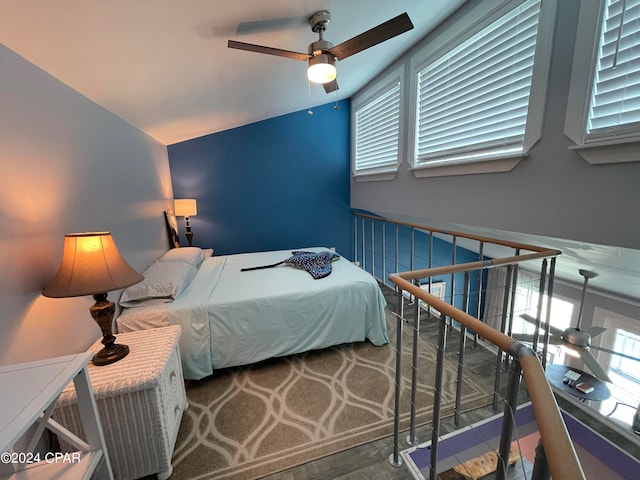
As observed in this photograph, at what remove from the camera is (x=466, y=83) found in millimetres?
2059

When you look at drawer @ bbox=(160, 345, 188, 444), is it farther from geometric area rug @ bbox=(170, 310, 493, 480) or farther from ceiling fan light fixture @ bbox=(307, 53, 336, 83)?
ceiling fan light fixture @ bbox=(307, 53, 336, 83)

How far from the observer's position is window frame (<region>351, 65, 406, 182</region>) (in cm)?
285

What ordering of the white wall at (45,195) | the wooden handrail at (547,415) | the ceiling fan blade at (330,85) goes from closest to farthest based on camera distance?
the wooden handrail at (547,415) < the white wall at (45,195) < the ceiling fan blade at (330,85)

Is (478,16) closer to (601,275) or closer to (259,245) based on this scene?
(601,275)

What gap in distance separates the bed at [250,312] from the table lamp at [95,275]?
1.75 ft

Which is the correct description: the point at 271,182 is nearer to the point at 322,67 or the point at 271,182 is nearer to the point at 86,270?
the point at 322,67

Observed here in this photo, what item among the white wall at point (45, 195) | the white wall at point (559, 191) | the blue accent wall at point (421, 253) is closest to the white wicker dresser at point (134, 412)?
the white wall at point (45, 195)

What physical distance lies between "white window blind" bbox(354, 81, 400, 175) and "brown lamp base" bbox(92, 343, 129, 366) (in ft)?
9.43

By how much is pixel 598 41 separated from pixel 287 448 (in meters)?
2.61

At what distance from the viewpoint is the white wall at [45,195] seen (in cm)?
109

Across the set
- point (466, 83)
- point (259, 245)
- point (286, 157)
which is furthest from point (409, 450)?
point (286, 157)

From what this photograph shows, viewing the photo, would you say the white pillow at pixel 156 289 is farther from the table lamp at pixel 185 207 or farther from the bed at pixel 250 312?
the table lamp at pixel 185 207

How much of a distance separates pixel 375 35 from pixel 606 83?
117cm

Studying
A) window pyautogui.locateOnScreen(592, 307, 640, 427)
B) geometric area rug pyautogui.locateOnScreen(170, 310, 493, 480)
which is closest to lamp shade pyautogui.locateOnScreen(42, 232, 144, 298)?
geometric area rug pyautogui.locateOnScreen(170, 310, 493, 480)
